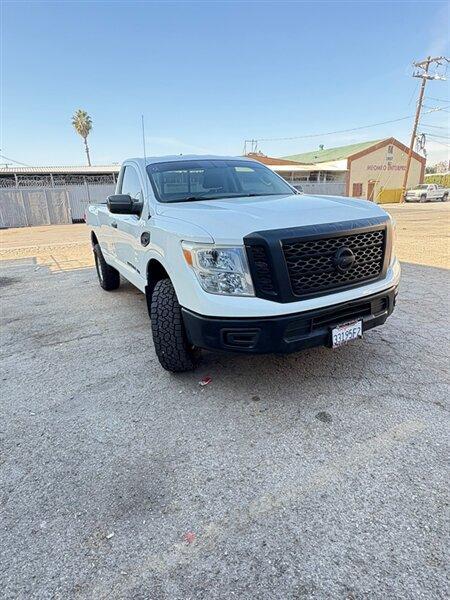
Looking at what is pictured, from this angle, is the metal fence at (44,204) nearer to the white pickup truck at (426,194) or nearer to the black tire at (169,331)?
the black tire at (169,331)

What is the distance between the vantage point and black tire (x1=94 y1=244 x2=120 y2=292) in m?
6.20

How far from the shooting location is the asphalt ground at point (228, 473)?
5.32ft

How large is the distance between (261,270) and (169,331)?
3.23 feet

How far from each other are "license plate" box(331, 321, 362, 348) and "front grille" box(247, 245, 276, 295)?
612mm

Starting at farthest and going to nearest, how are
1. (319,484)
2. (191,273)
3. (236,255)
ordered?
(191,273) → (236,255) → (319,484)

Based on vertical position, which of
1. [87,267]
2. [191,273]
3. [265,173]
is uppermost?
[265,173]

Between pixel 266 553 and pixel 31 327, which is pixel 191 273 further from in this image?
pixel 31 327

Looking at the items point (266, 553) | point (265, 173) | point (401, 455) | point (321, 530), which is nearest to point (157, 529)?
point (266, 553)

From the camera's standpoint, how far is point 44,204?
71.3 feet

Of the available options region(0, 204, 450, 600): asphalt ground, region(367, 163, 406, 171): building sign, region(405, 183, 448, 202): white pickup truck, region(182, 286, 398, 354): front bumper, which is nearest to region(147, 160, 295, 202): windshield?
region(182, 286, 398, 354): front bumper

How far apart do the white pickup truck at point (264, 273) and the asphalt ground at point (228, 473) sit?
52cm

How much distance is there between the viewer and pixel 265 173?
4512 millimetres

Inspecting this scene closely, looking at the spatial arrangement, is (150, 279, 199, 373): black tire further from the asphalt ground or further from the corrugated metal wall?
the corrugated metal wall

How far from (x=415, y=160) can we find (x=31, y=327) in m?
49.2
